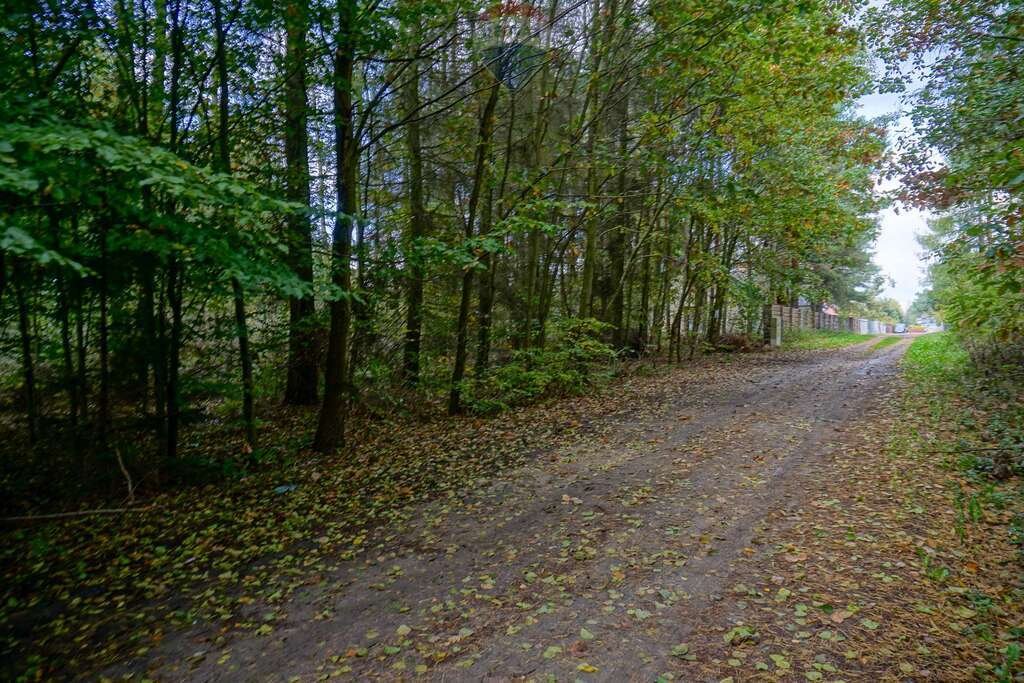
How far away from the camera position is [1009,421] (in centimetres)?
746

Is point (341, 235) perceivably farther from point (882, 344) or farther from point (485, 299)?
point (882, 344)

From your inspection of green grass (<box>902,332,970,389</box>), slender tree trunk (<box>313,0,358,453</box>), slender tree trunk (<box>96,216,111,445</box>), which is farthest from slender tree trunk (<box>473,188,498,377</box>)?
green grass (<box>902,332,970,389</box>)

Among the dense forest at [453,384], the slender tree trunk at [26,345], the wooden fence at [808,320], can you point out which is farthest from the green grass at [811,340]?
the slender tree trunk at [26,345]

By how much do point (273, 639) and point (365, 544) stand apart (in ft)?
5.05

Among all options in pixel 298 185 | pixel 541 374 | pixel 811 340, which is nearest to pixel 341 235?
pixel 298 185

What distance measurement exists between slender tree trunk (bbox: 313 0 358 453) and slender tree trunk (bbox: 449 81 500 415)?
214 cm

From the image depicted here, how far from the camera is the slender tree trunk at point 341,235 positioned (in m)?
7.07

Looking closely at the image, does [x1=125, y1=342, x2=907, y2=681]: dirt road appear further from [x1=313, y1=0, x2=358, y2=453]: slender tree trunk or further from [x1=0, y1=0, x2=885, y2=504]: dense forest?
[x1=313, y1=0, x2=358, y2=453]: slender tree trunk

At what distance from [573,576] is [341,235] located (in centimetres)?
541

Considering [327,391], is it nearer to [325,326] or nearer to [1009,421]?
[325,326]

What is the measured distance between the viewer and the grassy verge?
345cm

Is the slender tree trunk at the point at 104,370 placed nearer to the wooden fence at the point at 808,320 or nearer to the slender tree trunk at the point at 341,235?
the slender tree trunk at the point at 341,235

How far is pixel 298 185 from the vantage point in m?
7.74

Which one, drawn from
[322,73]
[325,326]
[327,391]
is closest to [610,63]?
[322,73]
